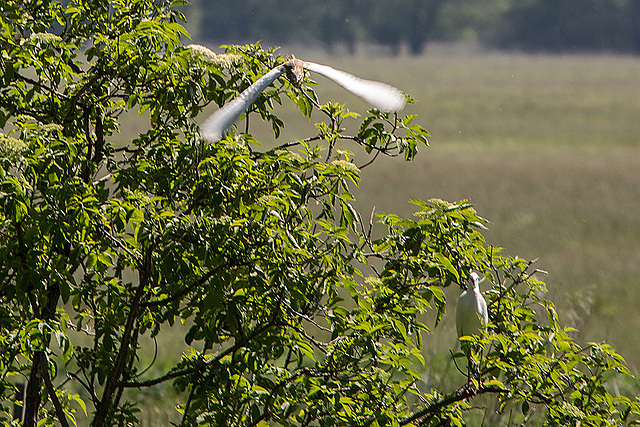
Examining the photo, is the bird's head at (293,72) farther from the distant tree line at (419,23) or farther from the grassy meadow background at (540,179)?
the distant tree line at (419,23)

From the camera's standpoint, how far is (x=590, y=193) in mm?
16109

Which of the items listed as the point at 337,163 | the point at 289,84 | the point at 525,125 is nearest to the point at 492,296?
the point at 337,163

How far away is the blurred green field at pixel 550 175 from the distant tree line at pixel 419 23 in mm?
26645

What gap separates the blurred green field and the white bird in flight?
3.38 meters

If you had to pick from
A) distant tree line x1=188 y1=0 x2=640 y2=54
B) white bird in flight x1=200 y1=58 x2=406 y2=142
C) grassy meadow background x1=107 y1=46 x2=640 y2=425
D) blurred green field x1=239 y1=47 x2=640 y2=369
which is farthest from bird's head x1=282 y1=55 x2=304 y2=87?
distant tree line x1=188 y1=0 x2=640 y2=54

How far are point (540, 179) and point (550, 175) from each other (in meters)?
0.66

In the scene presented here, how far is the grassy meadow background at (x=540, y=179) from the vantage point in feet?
27.7

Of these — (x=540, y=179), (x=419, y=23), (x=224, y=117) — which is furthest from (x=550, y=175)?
(x=419, y=23)

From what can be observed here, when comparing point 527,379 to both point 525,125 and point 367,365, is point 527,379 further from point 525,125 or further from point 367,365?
point 525,125

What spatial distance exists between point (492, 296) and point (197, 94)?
4.28 ft

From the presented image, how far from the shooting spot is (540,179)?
1788 centimetres

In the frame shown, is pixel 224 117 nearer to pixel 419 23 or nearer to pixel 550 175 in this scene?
pixel 550 175

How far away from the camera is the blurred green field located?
10125 mm

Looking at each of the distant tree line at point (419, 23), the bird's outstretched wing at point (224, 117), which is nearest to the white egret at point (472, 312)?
the bird's outstretched wing at point (224, 117)
